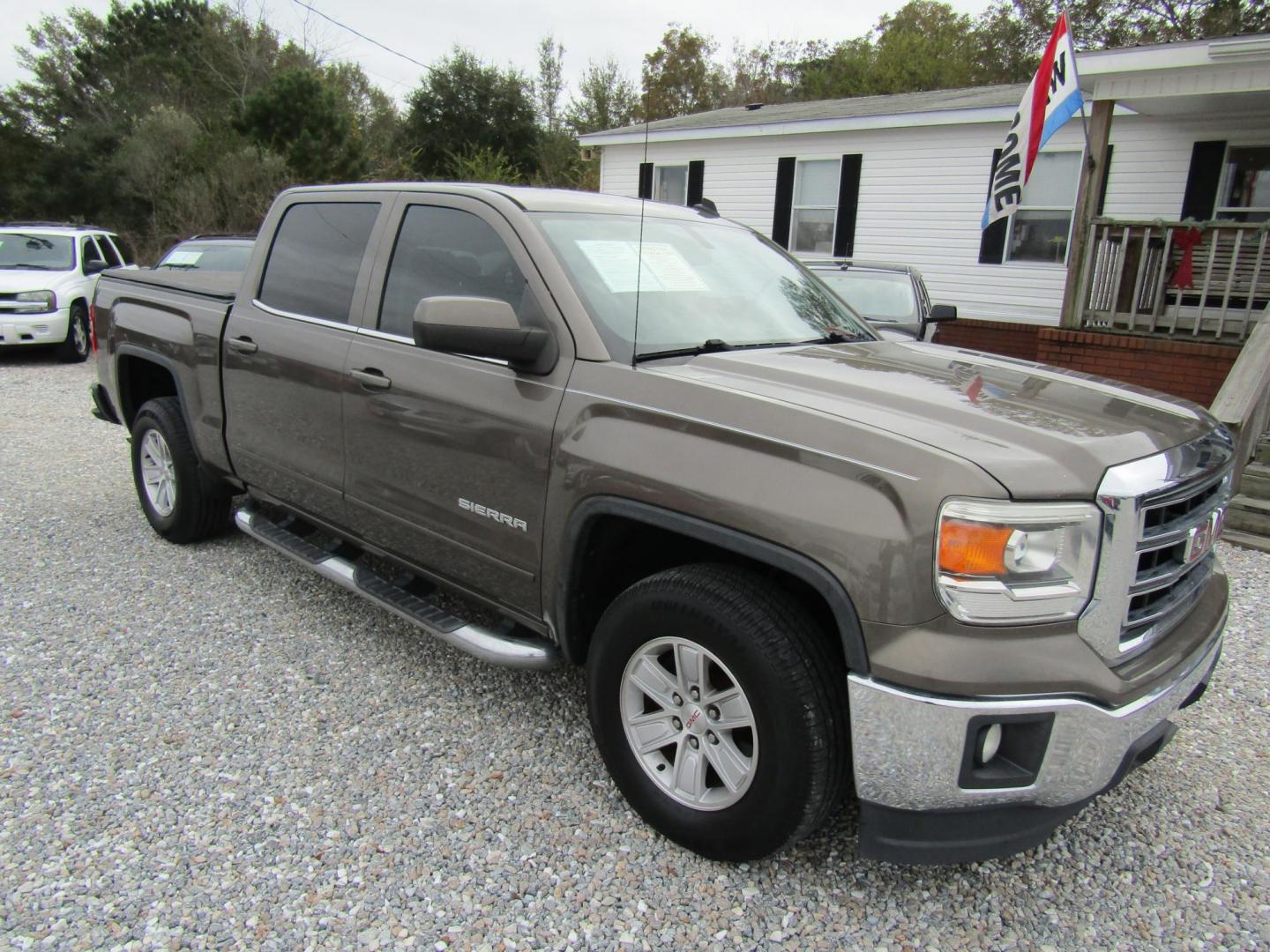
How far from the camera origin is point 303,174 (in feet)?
77.2

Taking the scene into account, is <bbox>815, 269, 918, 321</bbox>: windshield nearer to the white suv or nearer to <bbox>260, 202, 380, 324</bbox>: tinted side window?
<bbox>260, 202, 380, 324</bbox>: tinted side window

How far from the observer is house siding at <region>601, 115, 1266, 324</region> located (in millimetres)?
11109

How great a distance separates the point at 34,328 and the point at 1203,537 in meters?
13.4

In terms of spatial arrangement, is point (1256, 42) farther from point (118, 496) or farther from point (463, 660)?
point (118, 496)

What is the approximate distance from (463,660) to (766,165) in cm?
1301

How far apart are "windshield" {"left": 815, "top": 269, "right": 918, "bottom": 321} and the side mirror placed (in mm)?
5816

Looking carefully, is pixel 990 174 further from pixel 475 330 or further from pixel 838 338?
pixel 475 330

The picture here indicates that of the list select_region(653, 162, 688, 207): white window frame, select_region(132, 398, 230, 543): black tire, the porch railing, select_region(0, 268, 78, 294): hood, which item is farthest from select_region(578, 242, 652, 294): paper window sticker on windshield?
select_region(653, 162, 688, 207): white window frame

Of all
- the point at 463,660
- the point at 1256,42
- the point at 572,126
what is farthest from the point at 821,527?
the point at 572,126

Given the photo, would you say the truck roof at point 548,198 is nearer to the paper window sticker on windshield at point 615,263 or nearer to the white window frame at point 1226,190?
the paper window sticker on windshield at point 615,263

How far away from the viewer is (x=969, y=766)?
6.74ft

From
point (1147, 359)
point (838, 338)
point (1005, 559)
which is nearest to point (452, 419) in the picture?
point (838, 338)

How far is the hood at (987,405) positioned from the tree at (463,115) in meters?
32.9

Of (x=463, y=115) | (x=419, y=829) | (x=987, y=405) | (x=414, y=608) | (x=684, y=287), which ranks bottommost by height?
(x=419, y=829)
